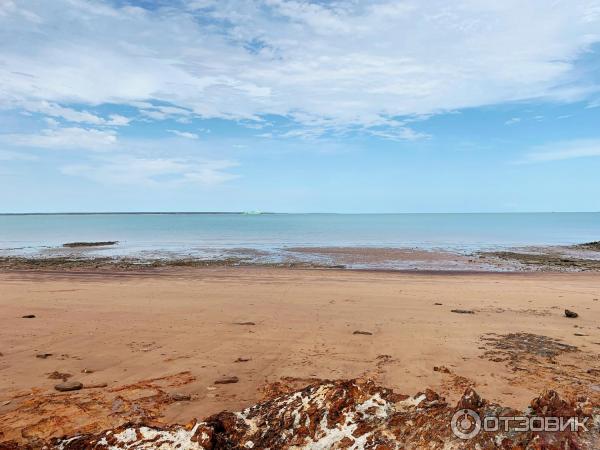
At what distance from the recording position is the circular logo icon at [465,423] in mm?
2697

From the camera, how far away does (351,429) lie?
9.56ft

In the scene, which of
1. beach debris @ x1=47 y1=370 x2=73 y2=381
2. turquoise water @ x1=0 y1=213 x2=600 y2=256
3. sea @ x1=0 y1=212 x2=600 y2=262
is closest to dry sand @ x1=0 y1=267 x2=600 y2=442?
beach debris @ x1=47 y1=370 x2=73 y2=381

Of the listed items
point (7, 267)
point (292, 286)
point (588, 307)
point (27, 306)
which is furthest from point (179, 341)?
point (7, 267)

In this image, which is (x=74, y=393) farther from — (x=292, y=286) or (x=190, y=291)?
(x=292, y=286)

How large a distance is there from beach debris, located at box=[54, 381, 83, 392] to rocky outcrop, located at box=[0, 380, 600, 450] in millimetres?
3240

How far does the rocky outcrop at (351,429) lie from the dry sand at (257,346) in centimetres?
221

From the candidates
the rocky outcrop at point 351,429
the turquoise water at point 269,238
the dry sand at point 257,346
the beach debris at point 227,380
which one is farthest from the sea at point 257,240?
the rocky outcrop at point 351,429

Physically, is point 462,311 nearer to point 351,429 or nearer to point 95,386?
point 95,386

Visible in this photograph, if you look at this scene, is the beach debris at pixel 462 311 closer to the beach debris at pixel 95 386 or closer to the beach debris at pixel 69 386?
the beach debris at pixel 95 386

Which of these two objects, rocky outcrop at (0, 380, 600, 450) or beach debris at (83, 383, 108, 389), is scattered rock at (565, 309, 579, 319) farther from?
beach debris at (83, 383, 108, 389)

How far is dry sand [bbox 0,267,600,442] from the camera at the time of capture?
5594mm

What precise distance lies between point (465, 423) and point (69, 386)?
5134 millimetres

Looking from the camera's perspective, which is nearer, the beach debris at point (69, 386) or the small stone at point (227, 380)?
the beach debris at point (69, 386)

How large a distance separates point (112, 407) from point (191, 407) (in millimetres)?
890
